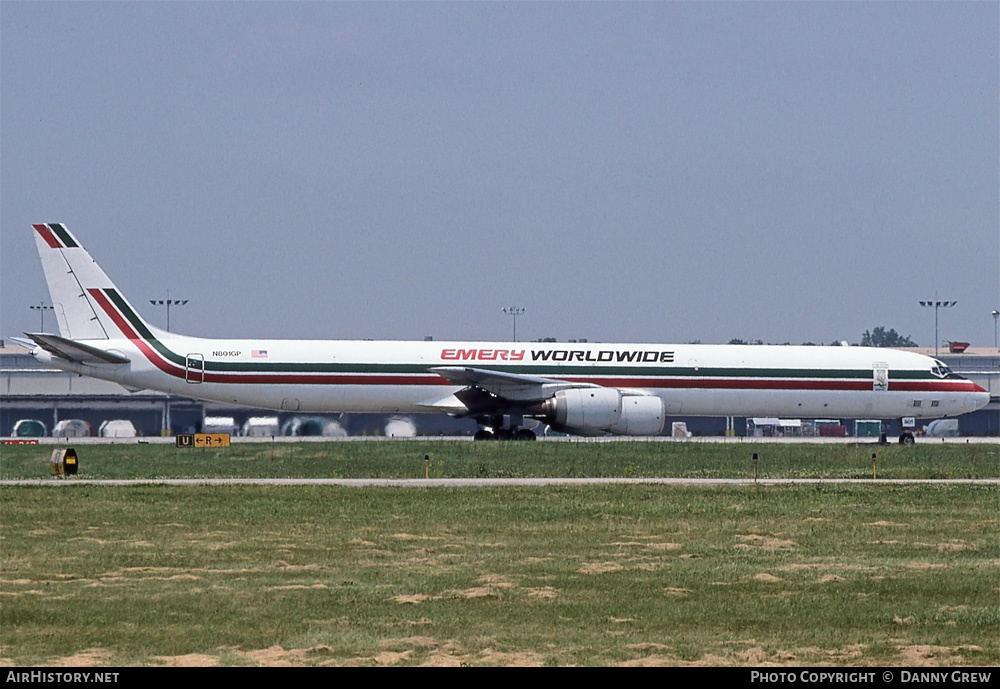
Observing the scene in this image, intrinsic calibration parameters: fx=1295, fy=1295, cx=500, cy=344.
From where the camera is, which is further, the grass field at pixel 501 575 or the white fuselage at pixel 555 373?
the white fuselage at pixel 555 373

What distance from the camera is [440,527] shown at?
2408cm

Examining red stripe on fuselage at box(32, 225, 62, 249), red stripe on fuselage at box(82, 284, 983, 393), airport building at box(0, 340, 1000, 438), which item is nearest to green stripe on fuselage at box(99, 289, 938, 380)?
red stripe on fuselage at box(82, 284, 983, 393)

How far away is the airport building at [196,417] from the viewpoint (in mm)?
72688

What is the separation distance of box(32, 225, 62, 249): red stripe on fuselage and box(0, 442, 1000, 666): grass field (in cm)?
2345

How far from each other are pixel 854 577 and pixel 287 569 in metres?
8.23

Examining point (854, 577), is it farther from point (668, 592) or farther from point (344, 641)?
point (344, 641)

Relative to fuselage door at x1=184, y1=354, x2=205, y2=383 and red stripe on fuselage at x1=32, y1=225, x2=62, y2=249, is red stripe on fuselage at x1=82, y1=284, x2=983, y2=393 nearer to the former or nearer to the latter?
fuselage door at x1=184, y1=354, x2=205, y2=383

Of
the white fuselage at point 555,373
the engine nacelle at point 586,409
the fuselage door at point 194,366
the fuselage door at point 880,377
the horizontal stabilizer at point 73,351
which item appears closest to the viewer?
Answer: the horizontal stabilizer at point 73,351

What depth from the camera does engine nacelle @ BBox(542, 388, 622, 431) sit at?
166 ft

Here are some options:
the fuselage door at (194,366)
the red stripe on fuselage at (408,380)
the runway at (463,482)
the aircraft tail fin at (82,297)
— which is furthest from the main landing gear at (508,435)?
the runway at (463,482)

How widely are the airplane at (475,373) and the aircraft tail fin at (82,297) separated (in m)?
0.04

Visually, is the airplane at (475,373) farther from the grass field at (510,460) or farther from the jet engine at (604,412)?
the grass field at (510,460)
